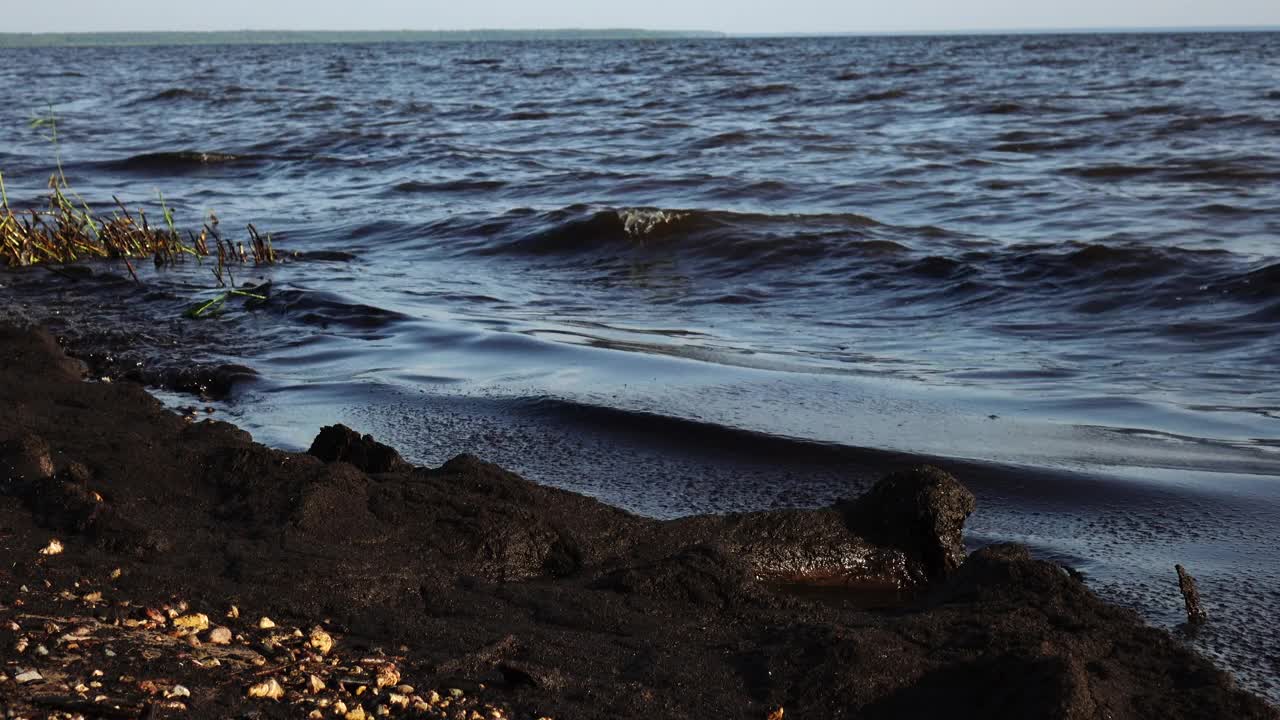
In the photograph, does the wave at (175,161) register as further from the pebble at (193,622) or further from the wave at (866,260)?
the pebble at (193,622)

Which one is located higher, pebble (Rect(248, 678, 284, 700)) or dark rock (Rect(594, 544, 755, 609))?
pebble (Rect(248, 678, 284, 700))

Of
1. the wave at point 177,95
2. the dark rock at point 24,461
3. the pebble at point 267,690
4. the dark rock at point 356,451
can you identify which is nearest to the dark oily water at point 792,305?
the dark rock at point 356,451

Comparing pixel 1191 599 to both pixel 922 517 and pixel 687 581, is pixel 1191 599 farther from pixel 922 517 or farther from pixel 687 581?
pixel 687 581

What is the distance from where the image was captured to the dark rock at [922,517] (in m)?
3.56

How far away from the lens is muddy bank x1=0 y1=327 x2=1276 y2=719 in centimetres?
244

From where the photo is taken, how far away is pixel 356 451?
3969 mm

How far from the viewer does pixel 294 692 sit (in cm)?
229

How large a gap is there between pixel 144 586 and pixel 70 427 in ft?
4.22

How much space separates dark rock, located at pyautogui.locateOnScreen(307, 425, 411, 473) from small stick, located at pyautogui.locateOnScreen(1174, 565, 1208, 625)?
2.19 metres

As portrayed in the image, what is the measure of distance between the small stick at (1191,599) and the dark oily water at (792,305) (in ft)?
0.16

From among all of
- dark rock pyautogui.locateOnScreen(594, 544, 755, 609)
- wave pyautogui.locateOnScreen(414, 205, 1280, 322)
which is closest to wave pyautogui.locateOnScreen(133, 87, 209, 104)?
wave pyautogui.locateOnScreen(414, 205, 1280, 322)

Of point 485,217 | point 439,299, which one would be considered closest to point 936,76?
point 485,217

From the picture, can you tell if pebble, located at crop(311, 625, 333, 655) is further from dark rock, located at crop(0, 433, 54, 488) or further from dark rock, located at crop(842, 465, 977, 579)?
dark rock, located at crop(842, 465, 977, 579)

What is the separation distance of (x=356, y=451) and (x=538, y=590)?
122cm
